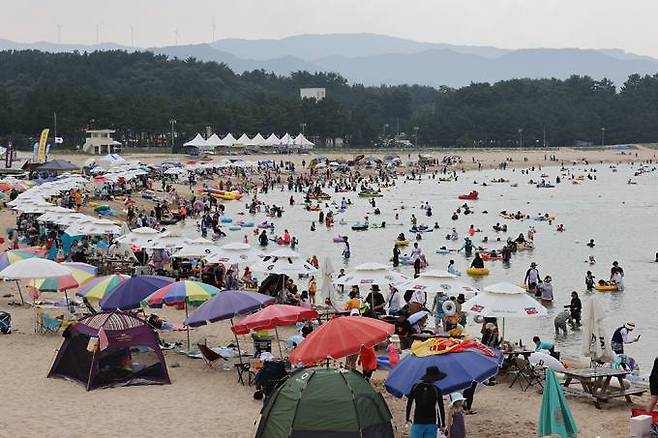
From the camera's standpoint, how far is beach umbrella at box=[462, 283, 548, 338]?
46.4 feet

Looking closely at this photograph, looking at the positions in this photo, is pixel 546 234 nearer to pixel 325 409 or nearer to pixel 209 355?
pixel 209 355

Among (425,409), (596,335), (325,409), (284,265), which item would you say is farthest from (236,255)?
(425,409)

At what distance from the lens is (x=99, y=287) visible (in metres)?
16.5

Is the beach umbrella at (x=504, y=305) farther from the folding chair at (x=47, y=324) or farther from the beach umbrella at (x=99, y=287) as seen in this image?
the folding chair at (x=47, y=324)

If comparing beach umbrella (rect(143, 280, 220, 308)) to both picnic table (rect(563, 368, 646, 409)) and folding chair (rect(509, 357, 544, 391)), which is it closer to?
folding chair (rect(509, 357, 544, 391))

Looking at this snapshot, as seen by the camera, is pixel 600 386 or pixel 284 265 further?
pixel 284 265

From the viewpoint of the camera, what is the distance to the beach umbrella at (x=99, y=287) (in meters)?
16.5

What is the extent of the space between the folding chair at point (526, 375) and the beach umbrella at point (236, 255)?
867 centimetres

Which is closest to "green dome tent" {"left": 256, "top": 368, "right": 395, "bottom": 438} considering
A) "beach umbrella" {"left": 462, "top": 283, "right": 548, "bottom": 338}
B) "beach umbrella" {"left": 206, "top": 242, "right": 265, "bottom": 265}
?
"beach umbrella" {"left": 462, "top": 283, "right": 548, "bottom": 338}

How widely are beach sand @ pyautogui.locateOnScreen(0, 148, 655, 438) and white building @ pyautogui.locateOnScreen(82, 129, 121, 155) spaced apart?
7740cm

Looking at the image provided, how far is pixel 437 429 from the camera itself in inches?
368

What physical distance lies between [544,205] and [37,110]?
5577 centimetres

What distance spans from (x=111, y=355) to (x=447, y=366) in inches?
216

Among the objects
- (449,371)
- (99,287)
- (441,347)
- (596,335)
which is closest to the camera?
(449,371)
